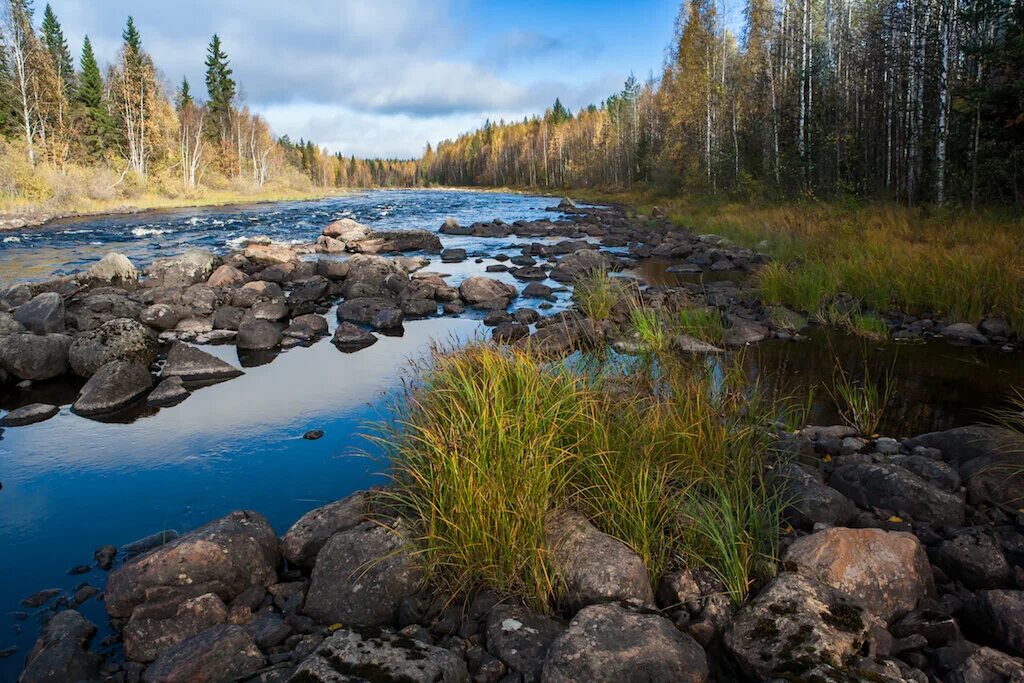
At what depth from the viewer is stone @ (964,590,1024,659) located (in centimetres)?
308

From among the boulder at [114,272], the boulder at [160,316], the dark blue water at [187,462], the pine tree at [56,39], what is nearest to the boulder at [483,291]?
the dark blue water at [187,462]

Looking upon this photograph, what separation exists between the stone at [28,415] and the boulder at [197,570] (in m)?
4.68

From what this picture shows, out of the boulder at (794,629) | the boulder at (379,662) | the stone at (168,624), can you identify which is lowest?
the stone at (168,624)

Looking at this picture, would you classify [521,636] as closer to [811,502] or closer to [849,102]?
[811,502]

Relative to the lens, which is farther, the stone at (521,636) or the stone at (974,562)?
the stone at (974,562)

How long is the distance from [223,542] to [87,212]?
42454 millimetres

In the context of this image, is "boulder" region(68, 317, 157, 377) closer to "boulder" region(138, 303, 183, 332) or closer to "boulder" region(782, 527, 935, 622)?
"boulder" region(138, 303, 183, 332)

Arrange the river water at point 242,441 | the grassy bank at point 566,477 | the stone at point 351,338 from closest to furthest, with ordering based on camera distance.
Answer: the grassy bank at point 566,477
the river water at point 242,441
the stone at point 351,338

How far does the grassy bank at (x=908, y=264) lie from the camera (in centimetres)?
1008

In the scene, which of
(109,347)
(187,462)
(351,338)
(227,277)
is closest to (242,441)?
(187,462)

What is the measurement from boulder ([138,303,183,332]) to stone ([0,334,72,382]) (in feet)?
8.76

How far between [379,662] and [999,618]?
3.05 meters

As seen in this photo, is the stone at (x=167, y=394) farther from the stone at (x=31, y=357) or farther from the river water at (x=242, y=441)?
the stone at (x=31, y=357)

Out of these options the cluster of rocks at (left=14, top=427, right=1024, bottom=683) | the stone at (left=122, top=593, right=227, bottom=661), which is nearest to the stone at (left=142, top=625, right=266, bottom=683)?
the cluster of rocks at (left=14, top=427, right=1024, bottom=683)
